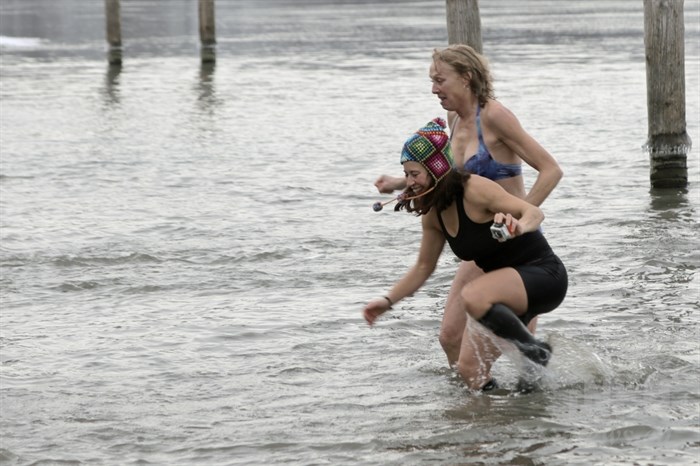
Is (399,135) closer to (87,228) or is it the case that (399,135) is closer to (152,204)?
(152,204)

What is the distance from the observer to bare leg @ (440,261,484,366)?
20.9 ft

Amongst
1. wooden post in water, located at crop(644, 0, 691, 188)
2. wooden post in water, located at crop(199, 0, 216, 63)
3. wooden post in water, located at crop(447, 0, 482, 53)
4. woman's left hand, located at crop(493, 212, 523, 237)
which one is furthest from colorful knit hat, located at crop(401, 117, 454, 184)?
wooden post in water, located at crop(199, 0, 216, 63)

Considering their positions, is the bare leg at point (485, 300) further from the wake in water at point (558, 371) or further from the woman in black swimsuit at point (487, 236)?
the wake in water at point (558, 371)

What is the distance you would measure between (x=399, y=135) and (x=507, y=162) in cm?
1297

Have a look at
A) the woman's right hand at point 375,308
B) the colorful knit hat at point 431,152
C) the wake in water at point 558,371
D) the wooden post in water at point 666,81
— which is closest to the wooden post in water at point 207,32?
the wooden post in water at point 666,81

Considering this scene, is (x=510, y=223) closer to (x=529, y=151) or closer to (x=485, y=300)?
(x=485, y=300)

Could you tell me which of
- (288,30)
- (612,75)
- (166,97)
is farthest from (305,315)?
(288,30)

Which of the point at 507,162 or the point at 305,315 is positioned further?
the point at 305,315

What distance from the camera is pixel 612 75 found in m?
27.7

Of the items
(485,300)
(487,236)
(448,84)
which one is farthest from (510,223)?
(448,84)

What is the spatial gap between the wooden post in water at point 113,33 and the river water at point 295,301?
12.0 metres

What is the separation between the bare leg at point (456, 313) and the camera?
20.9 feet

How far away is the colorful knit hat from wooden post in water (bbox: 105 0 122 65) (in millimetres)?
29954

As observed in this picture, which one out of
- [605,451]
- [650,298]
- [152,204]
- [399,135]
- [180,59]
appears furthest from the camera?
[180,59]
